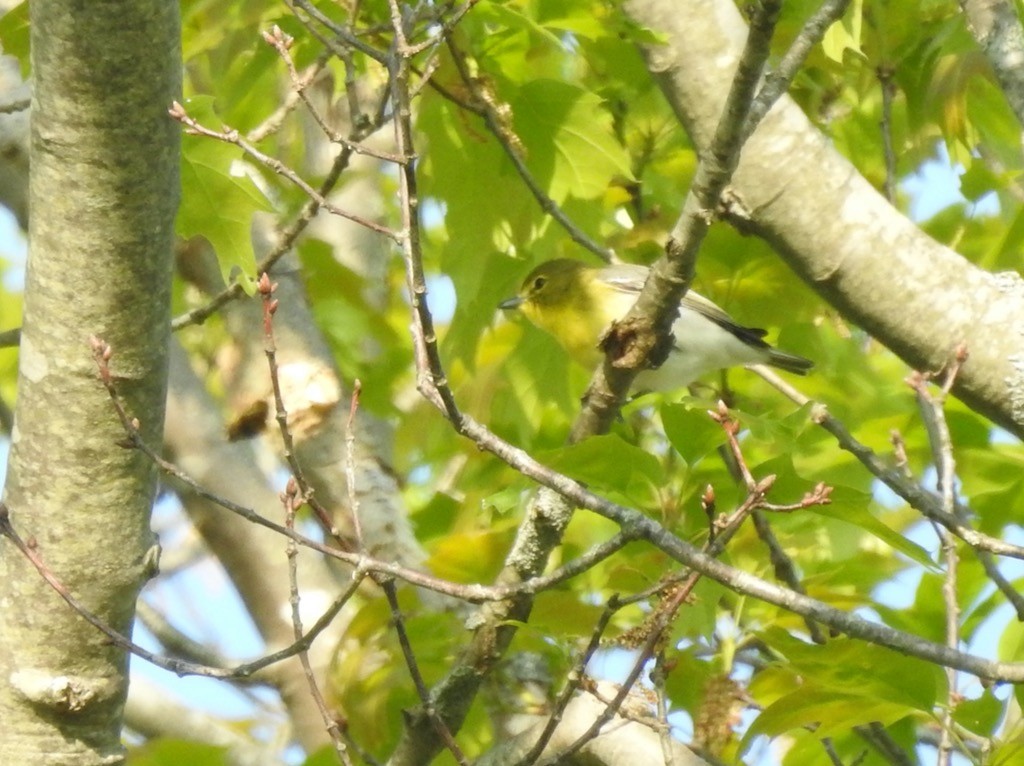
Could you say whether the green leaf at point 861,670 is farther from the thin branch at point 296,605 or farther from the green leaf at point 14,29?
the green leaf at point 14,29

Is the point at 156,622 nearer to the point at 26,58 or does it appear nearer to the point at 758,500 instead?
the point at 26,58

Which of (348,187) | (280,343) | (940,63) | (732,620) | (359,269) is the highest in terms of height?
(348,187)

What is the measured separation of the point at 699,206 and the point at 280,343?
212cm

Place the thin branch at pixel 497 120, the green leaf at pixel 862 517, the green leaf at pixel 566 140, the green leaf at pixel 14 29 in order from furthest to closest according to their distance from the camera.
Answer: the green leaf at pixel 566 140 → the thin branch at pixel 497 120 → the green leaf at pixel 14 29 → the green leaf at pixel 862 517

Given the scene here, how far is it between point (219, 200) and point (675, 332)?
195 centimetres

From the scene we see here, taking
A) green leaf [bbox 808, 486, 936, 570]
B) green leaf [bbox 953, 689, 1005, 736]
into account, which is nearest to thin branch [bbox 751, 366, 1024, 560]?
green leaf [bbox 808, 486, 936, 570]

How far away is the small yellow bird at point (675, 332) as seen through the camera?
14.4ft

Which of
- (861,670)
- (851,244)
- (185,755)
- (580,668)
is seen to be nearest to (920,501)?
(861,670)

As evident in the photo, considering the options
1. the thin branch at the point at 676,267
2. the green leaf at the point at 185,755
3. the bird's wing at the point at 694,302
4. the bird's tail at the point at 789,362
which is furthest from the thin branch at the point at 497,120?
the green leaf at the point at 185,755

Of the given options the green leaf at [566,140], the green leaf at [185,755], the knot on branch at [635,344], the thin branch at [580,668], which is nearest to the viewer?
the thin branch at [580,668]

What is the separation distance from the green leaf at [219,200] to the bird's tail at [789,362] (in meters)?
1.89

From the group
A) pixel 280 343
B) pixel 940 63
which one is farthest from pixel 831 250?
pixel 280 343

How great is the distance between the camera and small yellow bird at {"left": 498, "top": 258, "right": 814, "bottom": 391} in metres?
4.38

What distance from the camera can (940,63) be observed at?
3744 mm
